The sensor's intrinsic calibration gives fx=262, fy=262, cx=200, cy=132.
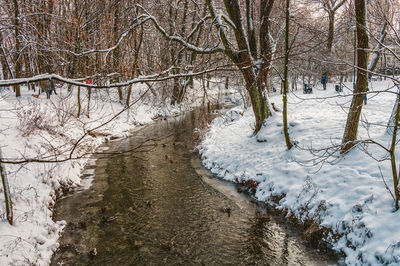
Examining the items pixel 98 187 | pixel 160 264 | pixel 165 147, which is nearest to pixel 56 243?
pixel 160 264

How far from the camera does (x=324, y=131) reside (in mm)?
9836

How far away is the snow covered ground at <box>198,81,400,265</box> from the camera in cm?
539

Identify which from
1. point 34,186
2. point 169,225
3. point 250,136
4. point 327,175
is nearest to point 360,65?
point 327,175

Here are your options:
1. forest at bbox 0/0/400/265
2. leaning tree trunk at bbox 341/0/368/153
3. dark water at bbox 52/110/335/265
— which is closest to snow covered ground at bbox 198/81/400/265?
forest at bbox 0/0/400/265

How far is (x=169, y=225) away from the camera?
22.8ft

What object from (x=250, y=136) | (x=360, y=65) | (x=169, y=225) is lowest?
(x=169, y=225)

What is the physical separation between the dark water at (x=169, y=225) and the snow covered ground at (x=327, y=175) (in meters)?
0.72

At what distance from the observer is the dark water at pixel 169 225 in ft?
18.8

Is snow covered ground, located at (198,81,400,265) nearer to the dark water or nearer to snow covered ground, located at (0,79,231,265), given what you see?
the dark water

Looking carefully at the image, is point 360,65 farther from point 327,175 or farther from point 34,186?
point 34,186

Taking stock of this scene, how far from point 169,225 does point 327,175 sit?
461cm

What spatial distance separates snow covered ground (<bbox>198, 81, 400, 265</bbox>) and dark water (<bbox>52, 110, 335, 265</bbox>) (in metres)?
0.72

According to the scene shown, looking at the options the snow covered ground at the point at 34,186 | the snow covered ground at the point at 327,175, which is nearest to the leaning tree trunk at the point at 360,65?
the snow covered ground at the point at 327,175

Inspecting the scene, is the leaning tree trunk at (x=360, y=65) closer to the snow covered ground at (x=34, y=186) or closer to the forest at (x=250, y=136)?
the forest at (x=250, y=136)
